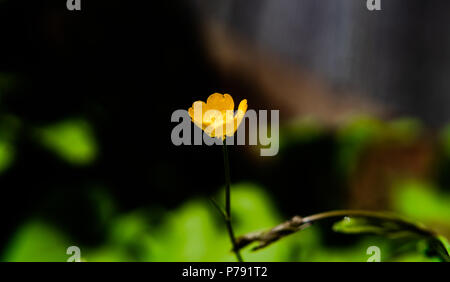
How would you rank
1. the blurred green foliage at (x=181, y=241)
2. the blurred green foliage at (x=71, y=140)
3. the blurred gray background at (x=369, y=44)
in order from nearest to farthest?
the blurred green foliage at (x=181, y=241), the blurred green foliage at (x=71, y=140), the blurred gray background at (x=369, y=44)

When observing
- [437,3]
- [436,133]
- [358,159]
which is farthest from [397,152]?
[437,3]

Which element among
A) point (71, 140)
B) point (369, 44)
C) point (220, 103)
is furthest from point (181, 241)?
point (369, 44)

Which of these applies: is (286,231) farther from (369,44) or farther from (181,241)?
(369,44)

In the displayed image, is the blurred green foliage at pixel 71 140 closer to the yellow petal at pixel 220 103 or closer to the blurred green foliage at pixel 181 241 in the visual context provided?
the blurred green foliage at pixel 181 241

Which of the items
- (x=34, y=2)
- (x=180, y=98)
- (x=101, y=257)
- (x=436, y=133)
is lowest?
(x=101, y=257)

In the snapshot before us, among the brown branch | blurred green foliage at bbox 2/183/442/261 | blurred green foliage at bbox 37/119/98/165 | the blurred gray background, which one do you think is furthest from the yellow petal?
the blurred gray background

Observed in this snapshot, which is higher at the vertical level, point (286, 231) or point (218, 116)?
point (218, 116)

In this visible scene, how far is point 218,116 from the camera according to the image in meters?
0.39

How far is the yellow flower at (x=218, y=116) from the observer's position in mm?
366

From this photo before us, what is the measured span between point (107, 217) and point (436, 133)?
1154 mm

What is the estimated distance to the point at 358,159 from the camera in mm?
1229

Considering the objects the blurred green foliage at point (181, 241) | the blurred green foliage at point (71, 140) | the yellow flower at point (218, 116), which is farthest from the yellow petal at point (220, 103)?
the blurred green foliage at point (71, 140)

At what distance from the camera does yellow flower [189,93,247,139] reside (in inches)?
14.4
